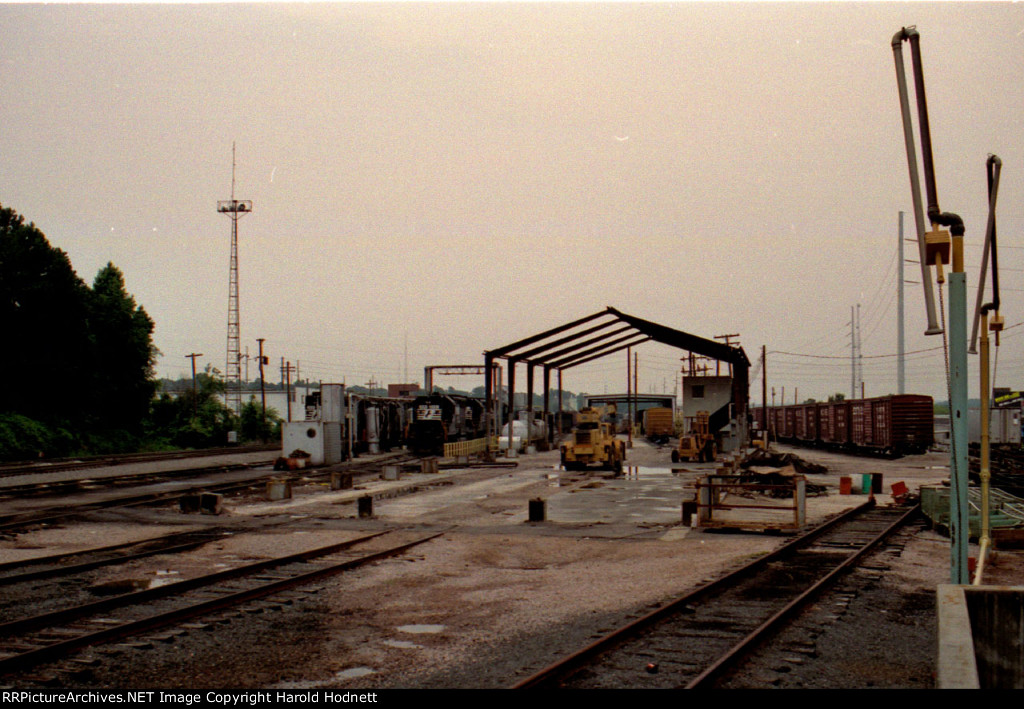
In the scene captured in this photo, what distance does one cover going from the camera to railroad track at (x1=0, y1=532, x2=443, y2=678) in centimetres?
735

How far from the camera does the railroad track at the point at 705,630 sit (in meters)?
6.63

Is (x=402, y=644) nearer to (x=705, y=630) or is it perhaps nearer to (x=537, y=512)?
(x=705, y=630)

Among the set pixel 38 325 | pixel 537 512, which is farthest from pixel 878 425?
pixel 38 325

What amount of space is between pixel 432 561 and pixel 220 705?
6.97 meters

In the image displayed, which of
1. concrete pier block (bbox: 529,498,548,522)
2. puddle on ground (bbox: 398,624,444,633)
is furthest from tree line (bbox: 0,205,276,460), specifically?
puddle on ground (bbox: 398,624,444,633)

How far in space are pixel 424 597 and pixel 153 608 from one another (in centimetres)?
309

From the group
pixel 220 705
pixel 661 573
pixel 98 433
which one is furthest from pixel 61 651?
pixel 98 433

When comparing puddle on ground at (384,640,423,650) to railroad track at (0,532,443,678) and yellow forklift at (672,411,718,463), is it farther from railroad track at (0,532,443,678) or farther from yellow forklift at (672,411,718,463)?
yellow forklift at (672,411,718,463)

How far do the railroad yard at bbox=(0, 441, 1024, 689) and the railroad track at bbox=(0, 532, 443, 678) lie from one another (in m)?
0.03

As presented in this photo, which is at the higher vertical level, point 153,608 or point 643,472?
point 153,608

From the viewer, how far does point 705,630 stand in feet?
26.8

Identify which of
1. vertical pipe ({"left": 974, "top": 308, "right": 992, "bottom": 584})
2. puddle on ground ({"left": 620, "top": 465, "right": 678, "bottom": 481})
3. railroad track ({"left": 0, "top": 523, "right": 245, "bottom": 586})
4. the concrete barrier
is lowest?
puddle on ground ({"left": 620, "top": 465, "right": 678, "bottom": 481})

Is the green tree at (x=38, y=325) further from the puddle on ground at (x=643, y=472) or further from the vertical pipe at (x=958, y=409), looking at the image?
the vertical pipe at (x=958, y=409)

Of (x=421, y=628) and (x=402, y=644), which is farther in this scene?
(x=421, y=628)
